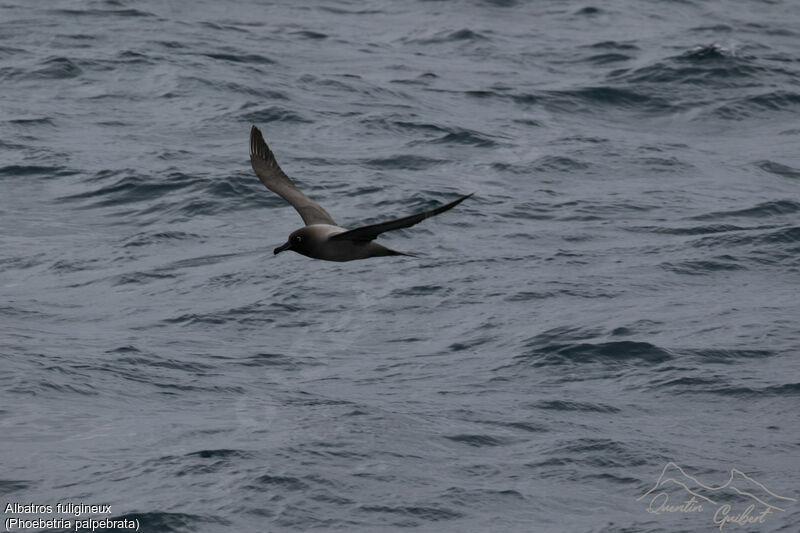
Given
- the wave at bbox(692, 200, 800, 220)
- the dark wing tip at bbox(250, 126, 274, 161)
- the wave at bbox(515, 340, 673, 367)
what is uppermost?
the dark wing tip at bbox(250, 126, 274, 161)

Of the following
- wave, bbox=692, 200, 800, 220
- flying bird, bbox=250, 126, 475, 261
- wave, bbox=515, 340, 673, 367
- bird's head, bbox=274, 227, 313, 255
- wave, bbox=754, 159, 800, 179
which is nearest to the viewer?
flying bird, bbox=250, 126, 475, 261

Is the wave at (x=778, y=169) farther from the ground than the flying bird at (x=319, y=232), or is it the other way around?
the flying bird at (x=319, y=232)

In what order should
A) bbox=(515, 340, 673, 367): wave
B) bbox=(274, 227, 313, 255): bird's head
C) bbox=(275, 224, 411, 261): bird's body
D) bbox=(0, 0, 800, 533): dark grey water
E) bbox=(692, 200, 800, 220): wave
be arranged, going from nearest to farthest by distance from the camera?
bbox=(275, 224, 411, 261): bird's body, bbox=(274, 227, 313, 255): bird's head, bbox=(0, 0, 800, 533): dark grey water, bbox=(515, 340, 673, 367): wave, bbox=(692, 200, 800, 220): wave

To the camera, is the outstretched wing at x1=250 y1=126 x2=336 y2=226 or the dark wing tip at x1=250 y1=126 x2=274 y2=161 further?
the dark wing tip at x1=250 y1=126 x2=274 y2=161

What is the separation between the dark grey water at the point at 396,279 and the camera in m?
14.5

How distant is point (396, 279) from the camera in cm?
2070

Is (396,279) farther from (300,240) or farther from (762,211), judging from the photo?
(300,240)

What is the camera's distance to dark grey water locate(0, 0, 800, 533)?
47.7 ft

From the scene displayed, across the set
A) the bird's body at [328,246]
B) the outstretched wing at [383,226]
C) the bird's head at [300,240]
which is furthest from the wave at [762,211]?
the outstretched wing at [383,226]

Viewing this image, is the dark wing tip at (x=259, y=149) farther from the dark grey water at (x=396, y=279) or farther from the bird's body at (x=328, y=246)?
the dark grey water at (x=396, y=279)

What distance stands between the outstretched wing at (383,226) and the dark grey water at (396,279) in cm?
274

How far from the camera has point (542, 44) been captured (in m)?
34.9

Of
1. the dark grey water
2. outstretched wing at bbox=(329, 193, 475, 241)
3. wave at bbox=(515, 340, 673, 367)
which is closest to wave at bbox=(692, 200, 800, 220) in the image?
the dark grey water

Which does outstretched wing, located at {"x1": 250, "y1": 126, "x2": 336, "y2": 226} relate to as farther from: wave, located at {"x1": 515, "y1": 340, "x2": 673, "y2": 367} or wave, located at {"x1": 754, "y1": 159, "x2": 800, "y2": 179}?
wave, located at {"x1": 754, "y1": 159, "x2": 800, "y2": 179}
